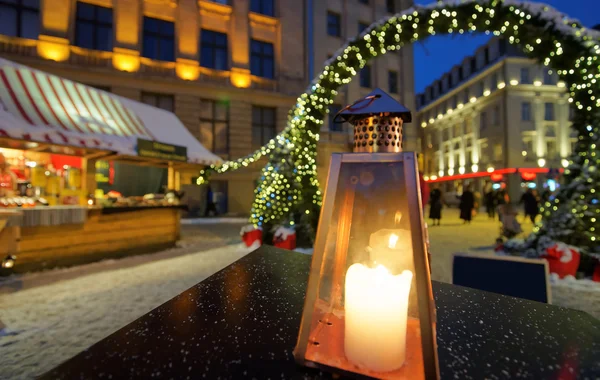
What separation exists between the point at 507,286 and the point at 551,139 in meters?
38.9

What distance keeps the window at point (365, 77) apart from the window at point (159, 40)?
539 inches

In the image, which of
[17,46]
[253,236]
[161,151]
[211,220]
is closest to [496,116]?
[211,220]

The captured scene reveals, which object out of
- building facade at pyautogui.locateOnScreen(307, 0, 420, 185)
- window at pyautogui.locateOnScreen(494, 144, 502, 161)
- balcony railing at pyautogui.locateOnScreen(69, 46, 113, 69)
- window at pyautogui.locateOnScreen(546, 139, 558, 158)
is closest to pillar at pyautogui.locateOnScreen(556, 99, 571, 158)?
window at pyautogui.locateOnScreen(546, 139, 558, 158)

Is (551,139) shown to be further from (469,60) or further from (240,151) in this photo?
(240,151)

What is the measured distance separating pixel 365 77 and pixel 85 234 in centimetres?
2213

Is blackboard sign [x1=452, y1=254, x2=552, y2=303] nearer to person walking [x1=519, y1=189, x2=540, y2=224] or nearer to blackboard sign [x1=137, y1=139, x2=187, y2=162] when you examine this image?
blackboard sign [x1=137, y1=139, x2=187, y2=162]

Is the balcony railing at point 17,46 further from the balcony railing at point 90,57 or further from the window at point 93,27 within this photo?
the window at point 93,27

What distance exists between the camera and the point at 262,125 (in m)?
19.0

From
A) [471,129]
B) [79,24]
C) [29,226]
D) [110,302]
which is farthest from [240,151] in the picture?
[471,129]

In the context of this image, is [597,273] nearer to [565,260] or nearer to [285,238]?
[565,260]

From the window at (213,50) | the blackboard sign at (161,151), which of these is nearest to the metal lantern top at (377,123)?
the blackboard sign at (161,151)

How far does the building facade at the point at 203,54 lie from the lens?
14250 millimetres

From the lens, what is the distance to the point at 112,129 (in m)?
6.97

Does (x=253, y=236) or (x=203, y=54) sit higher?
(x=203, y=54)
